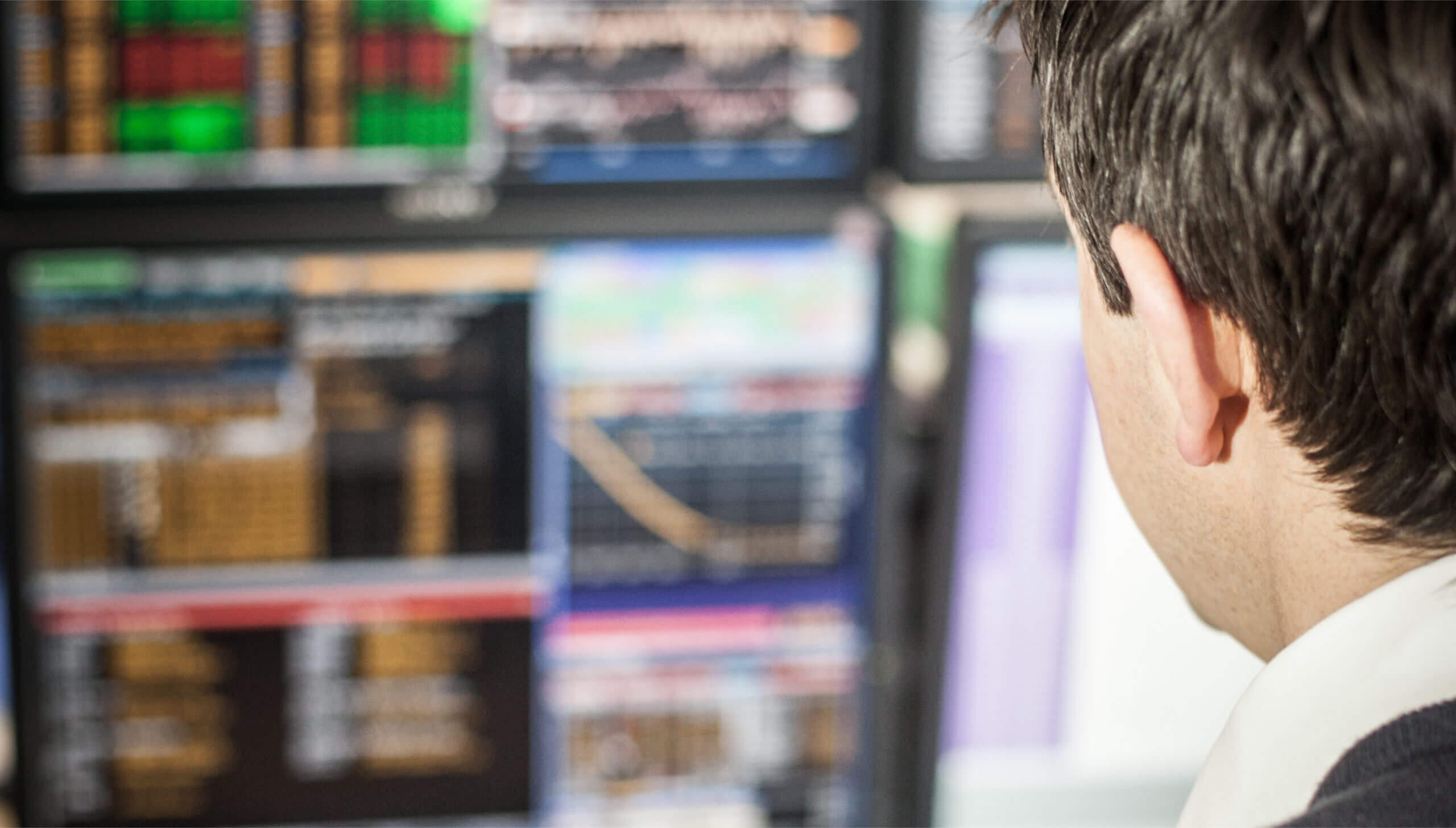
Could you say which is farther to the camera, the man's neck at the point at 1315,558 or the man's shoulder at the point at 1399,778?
the man's neck at the point at 1315,558

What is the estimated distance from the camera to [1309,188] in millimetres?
453

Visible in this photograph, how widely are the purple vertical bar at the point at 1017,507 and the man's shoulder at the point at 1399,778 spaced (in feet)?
2.01

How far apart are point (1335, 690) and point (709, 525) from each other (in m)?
0.63

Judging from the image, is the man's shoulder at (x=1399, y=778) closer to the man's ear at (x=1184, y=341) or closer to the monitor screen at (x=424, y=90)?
the man's ear at (x=1184, y=341)

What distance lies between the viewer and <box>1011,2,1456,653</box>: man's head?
0.43 metres

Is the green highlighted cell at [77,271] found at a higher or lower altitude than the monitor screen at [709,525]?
higher

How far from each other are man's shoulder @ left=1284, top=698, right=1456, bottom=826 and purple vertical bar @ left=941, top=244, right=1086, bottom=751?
61cm

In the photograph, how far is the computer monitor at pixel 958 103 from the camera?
1042 mm

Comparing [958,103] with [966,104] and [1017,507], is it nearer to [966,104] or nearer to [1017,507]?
[966,104]

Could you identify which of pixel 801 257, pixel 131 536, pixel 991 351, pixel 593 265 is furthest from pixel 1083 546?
pixel 131 536

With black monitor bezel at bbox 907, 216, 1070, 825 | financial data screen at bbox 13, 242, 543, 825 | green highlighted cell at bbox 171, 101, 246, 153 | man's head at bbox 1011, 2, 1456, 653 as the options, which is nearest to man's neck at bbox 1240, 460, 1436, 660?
man's head at bbox 1011, 2, 1456, 653

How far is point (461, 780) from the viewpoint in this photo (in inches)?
44.1

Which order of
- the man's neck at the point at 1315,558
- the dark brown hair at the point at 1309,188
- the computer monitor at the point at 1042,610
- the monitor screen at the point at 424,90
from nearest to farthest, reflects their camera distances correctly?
the dark brown hair at the point at 1309,188 < the man's neck at the point at 1315,558 < the monitor screen at the point at 424,90 < the computer monitor at the point at 1042,610

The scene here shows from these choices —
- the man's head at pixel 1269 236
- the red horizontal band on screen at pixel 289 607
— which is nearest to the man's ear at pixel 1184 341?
the man's head at pixel 1269 236
